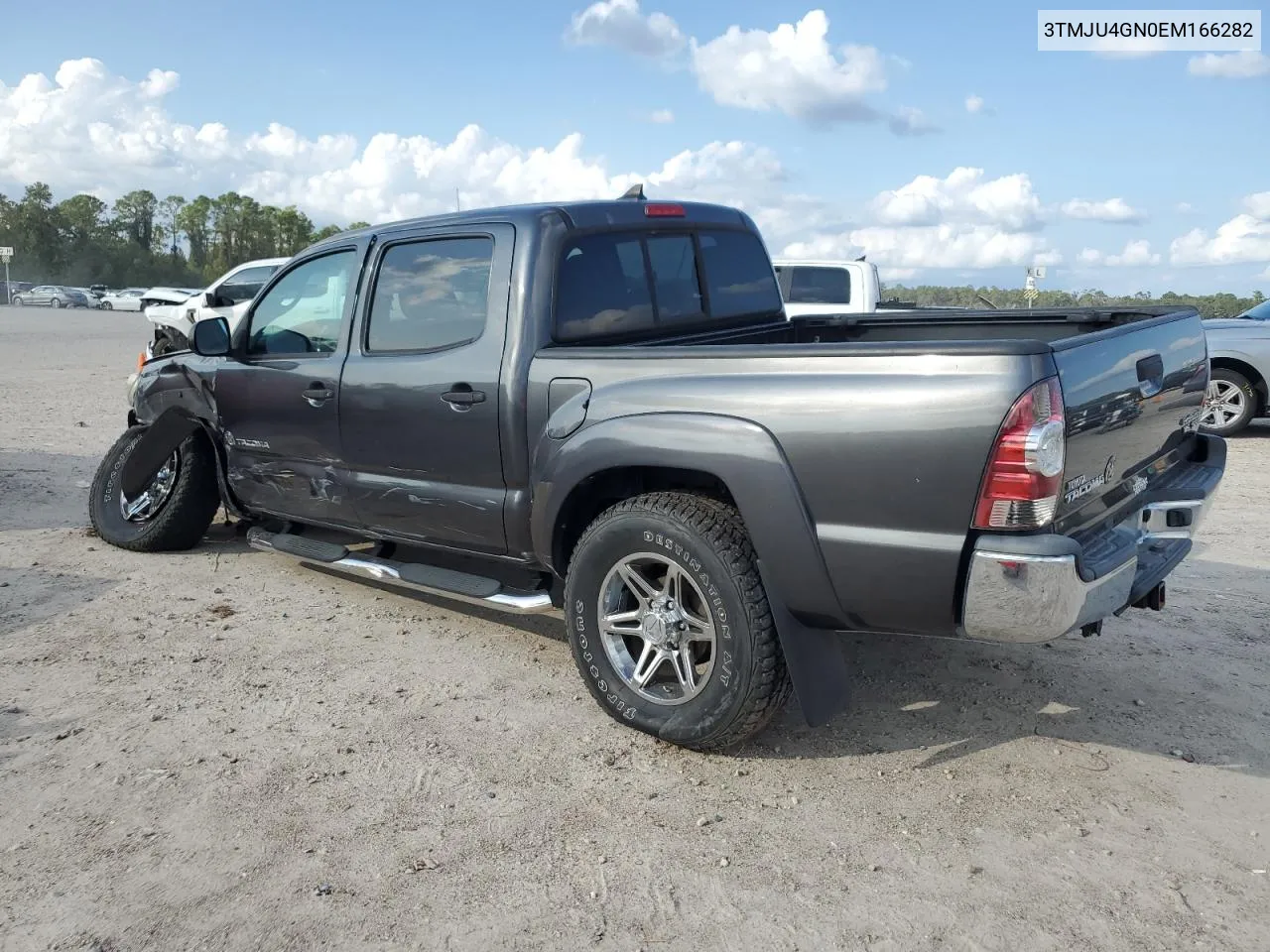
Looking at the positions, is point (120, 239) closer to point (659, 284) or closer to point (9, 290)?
point (9, 290)

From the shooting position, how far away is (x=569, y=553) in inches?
159

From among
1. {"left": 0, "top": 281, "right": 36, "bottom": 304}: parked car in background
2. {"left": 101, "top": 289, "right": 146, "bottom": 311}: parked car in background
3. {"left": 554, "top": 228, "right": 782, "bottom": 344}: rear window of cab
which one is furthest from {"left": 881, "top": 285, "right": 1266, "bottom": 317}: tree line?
{"left": 0, "top": 281, "right": 36, "bottom": 304}: parked car in background

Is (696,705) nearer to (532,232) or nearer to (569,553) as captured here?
(569,553)

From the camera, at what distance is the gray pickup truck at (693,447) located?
2.93m

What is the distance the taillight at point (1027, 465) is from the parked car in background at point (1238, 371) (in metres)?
8.47

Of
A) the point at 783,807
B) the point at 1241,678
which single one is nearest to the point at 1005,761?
the point at 783,807

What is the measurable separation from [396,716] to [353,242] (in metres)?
2.22

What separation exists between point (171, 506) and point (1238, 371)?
9831 millimetres

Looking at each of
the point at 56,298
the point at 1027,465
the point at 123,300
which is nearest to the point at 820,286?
the point at 1027,465

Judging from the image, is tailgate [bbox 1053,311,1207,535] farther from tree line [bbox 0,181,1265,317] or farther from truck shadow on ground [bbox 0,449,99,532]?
tree line [bbox 0,181,1265,317]

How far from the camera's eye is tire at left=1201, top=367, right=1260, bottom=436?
1038cm

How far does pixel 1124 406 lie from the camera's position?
3.29 meters

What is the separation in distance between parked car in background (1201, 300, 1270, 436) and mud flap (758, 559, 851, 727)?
27.6ft

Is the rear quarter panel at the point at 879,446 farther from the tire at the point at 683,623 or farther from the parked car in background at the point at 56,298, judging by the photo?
the parked car in background at the point at 56,298
